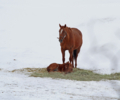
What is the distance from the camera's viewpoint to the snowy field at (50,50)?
4.63 ft

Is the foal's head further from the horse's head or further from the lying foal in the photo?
the lying foal

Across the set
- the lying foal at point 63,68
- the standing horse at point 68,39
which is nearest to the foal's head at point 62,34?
the standing horse at point 68,39

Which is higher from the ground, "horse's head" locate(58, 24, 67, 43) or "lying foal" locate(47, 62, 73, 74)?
"horse's head" locate(58, 24, 67, 43)

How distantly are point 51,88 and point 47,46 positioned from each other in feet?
45.8

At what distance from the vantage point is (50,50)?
732 inches

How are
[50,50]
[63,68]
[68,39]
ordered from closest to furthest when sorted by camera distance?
1. [63,68]
2. [68,39]
3. [50,50]

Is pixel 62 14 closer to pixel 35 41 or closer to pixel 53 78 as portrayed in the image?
pixel 35 41

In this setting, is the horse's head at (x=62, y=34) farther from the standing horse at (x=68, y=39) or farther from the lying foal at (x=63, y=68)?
the lying foal at (x=63, y=68)

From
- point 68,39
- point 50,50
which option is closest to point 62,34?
point 68,39

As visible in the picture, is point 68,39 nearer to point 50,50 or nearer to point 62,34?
point 62,34

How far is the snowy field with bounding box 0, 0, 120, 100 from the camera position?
4.63 feet

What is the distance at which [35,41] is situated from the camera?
2191 centimetres

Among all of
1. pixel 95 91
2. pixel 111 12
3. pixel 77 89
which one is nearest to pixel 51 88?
pixel 77 89

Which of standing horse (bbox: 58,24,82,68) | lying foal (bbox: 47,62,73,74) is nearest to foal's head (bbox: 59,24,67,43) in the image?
standing horse (bbox: 58,24,82,68)
